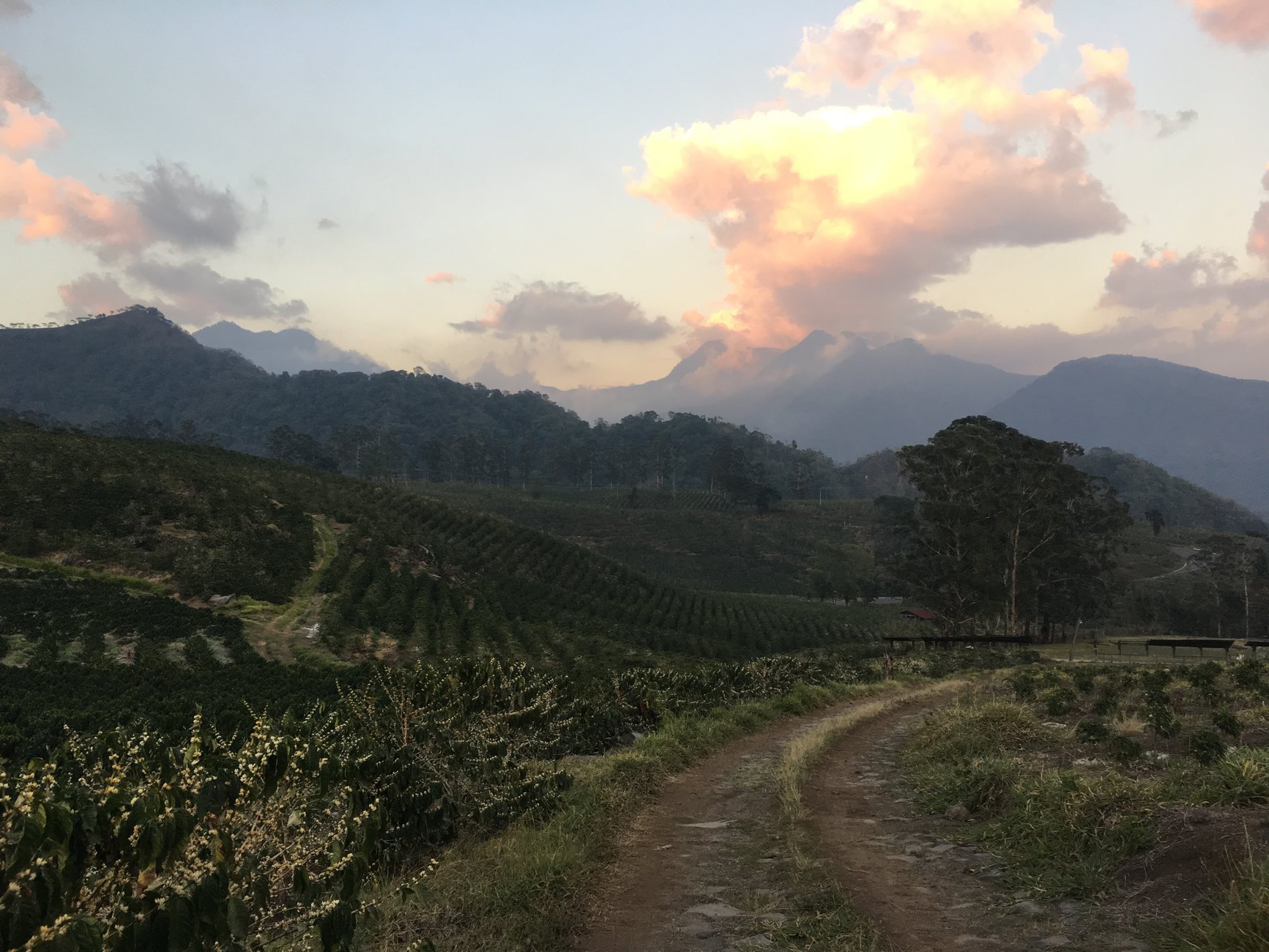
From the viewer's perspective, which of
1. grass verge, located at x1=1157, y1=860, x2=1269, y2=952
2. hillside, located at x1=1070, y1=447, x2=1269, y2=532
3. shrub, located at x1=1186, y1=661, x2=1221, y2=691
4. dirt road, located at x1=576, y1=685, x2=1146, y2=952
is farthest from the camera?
hillside, located at x1=1070, y1=447, x2=1269, y2=532

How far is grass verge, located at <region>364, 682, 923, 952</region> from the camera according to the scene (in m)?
5.20

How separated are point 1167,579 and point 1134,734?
89.7 m

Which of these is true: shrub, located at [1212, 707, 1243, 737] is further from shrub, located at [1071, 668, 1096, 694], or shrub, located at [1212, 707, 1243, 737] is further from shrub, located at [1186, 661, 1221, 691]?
shrub, located at [1071, 668, 1096, 694]

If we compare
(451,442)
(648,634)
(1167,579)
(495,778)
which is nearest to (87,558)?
(648,634)

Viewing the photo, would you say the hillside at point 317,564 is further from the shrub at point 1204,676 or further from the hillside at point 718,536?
the hillside at point 718,536

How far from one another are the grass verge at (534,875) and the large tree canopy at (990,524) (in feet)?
134

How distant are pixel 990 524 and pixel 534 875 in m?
47.1

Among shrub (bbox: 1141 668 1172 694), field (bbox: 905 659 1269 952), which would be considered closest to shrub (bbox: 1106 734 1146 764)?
field (bbox: 905 659 1269 952)

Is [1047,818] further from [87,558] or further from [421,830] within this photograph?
[87,558]

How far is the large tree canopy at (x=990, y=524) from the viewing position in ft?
150

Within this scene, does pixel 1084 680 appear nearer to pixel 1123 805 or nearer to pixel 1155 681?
pixel 1155 681

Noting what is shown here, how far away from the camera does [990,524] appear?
46750mm

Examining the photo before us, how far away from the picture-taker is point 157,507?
36.8 metres

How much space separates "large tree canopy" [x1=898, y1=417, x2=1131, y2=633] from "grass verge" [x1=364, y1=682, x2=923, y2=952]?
40772mm
